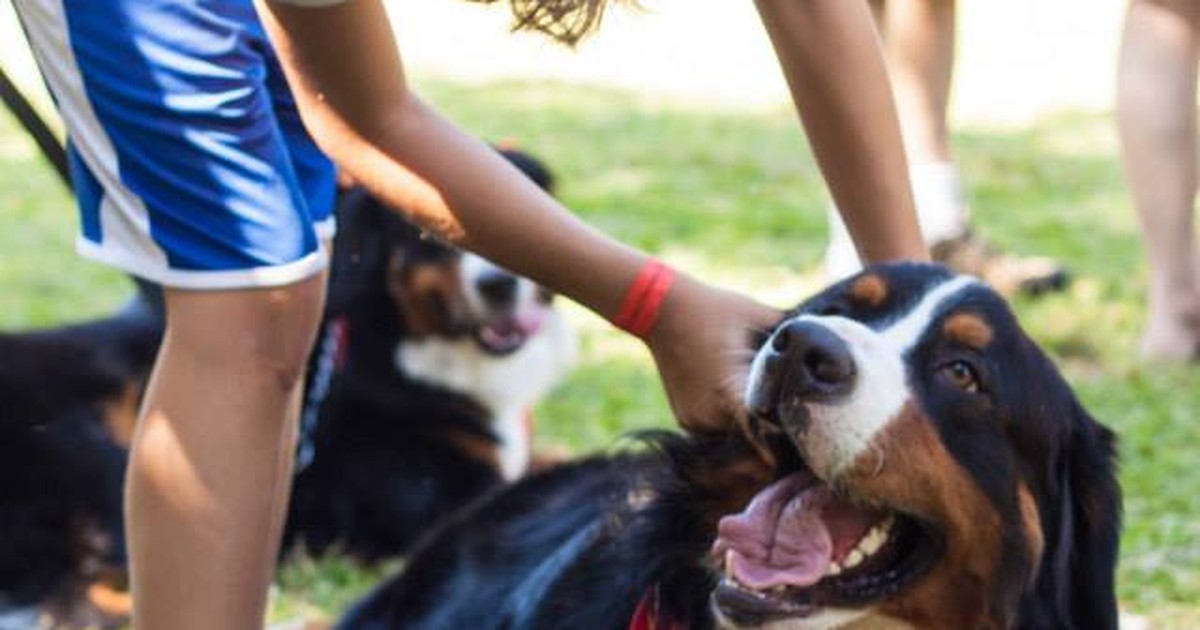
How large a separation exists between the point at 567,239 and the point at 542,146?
22.1 feet

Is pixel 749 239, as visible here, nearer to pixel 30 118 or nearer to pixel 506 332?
pixel 506 332

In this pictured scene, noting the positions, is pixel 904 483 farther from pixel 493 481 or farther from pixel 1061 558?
pixel 493 481

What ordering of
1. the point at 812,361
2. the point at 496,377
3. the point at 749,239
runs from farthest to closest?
the point at 749,239
the point at 496,377
the point at 812,361

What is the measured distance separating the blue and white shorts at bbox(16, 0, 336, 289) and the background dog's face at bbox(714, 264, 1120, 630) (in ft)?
2.49

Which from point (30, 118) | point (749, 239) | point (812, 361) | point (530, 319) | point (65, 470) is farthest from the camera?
point (749, 239)

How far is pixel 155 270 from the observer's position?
121 inches

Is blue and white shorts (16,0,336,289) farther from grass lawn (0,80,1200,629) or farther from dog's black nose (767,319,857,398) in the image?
grass lawn (0,80,1200,629)

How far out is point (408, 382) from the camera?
5746mm

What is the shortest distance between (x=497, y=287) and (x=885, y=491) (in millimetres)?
2909

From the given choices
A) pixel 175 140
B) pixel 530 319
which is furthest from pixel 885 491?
pixel 530 319

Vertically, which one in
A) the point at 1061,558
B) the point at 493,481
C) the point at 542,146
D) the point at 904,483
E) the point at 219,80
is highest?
the point at 219,80

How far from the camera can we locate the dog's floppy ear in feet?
10.3

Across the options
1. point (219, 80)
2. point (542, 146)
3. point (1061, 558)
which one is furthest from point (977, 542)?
point (542, 146)

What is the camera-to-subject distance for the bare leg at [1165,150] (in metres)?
6.03
